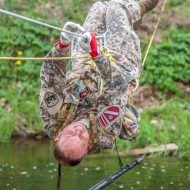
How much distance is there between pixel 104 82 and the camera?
607 centimetres

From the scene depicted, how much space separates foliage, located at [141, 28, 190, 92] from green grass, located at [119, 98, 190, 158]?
56cm

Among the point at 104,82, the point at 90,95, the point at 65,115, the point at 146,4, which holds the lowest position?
the point at 65,115

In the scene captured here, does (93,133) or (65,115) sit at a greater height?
(65,115)

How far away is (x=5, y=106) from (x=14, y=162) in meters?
1.89

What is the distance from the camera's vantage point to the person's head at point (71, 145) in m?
5.70

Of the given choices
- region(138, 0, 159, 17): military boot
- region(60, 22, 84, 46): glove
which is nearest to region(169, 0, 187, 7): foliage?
region(138, 0, 159, 17): military boot

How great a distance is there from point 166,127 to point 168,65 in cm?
167

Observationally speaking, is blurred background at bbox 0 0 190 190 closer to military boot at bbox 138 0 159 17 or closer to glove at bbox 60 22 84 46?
military boot at bbox 138 0 159 17

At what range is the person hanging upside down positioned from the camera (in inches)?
225

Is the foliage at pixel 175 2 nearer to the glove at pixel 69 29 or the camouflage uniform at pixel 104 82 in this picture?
the camouflage uniform at pixel 104 82

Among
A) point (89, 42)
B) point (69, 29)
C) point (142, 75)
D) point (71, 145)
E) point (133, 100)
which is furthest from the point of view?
point (142, 75)

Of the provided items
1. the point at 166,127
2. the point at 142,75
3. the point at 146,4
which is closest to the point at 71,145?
the point at 146,4

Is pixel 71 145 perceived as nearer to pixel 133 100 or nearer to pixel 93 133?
pixel 93 133

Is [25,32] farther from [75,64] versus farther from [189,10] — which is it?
[75,64]
